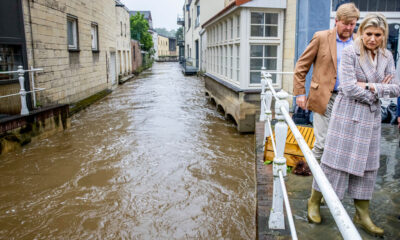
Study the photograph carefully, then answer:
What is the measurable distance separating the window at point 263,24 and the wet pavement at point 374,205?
15.5 ft

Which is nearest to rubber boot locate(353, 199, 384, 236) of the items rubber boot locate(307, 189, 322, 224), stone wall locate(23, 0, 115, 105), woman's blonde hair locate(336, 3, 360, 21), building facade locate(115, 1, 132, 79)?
rubber boot locate(307, 189, 322, 224)

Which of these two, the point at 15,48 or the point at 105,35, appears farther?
the point at 105,35

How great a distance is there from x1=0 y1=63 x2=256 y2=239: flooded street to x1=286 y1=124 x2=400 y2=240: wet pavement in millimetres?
996

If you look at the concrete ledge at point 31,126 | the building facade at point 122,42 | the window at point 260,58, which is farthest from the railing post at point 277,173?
the building facade at point 122,42

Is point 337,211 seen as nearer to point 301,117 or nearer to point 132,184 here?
point 132,184

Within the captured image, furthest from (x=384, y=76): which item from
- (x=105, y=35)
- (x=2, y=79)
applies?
(x=105, y=35)

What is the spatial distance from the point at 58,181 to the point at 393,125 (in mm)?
6105

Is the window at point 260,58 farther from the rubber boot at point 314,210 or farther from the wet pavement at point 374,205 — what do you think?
the rubber boot at point 314,210

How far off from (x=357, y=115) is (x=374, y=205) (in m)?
1.22

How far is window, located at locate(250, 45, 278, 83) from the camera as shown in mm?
8297

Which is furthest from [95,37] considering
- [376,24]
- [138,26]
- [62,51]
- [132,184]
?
[138,26]

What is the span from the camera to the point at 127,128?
9164 mm

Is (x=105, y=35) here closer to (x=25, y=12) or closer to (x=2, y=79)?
(x=25, y=12)

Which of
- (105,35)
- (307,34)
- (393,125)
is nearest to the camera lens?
(393,125)
